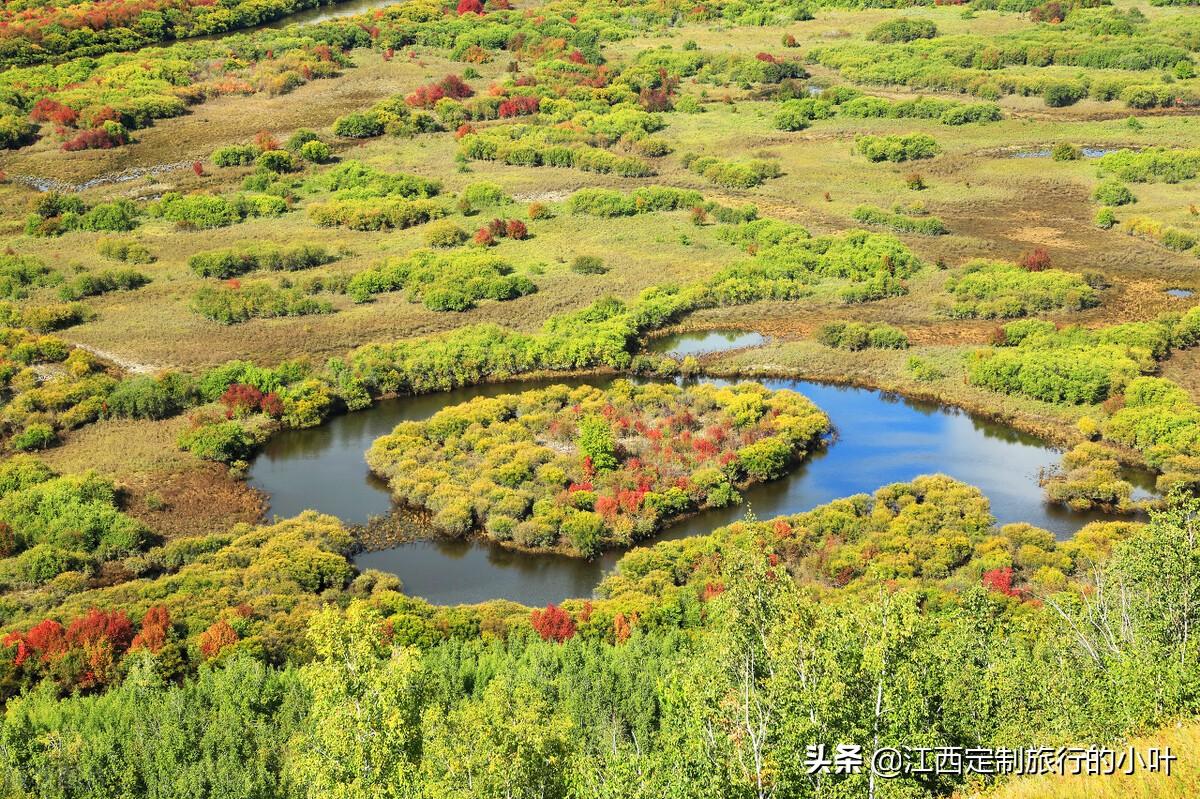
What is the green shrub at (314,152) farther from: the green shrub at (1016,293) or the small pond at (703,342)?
the green shrub at (1016,293)

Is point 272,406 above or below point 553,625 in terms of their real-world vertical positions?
above

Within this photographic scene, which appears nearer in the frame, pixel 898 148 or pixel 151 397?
pixel 151 397

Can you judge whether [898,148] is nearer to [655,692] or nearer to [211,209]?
[211,209]

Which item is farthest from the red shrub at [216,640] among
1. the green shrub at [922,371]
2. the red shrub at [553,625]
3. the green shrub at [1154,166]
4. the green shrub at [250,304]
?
the green shrub at [1154,166]

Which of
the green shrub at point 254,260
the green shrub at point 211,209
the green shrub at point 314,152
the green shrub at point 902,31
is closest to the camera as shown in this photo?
the green shrub at point 254,260

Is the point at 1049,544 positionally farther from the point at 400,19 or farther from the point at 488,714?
the point at 400,19

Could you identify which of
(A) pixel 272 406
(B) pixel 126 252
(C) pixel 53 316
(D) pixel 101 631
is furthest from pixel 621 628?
(B) pixel 126 252
